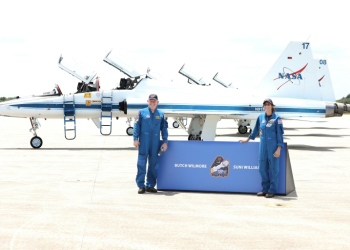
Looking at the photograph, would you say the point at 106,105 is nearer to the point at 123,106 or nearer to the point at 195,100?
the point at 123,106

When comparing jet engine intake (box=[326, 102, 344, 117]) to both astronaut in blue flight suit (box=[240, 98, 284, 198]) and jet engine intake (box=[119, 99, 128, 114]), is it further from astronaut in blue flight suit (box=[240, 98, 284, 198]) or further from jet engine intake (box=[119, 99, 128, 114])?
astronaut in blue flight suit (box=[240, 98, 284, 198])

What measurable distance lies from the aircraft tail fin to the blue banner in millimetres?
12281

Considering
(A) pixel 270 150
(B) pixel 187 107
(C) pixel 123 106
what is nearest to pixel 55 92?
(C) pixel 123 106

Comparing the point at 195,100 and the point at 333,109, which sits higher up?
the point at 195,100

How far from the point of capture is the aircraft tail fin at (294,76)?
69.6ft

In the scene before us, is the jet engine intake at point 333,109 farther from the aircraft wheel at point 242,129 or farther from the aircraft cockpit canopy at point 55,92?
the aircraft cockpit canopy at point 55,92

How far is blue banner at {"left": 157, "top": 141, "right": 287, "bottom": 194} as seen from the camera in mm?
9336

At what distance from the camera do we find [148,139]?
9.30 meters

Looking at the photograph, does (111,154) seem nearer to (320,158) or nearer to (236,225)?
(320,158)

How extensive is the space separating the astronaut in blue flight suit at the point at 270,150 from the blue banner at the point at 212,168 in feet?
0.86

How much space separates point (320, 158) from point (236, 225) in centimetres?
977

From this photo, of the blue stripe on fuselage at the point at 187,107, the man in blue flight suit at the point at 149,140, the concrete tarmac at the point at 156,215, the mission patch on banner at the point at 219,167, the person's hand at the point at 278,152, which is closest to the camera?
the concrete tarmac at the point at 156,215

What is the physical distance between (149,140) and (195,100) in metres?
10.8

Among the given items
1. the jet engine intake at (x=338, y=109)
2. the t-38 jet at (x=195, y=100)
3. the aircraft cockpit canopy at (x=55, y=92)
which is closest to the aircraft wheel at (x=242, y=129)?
the t-38 jet at (x=195, y=100)
